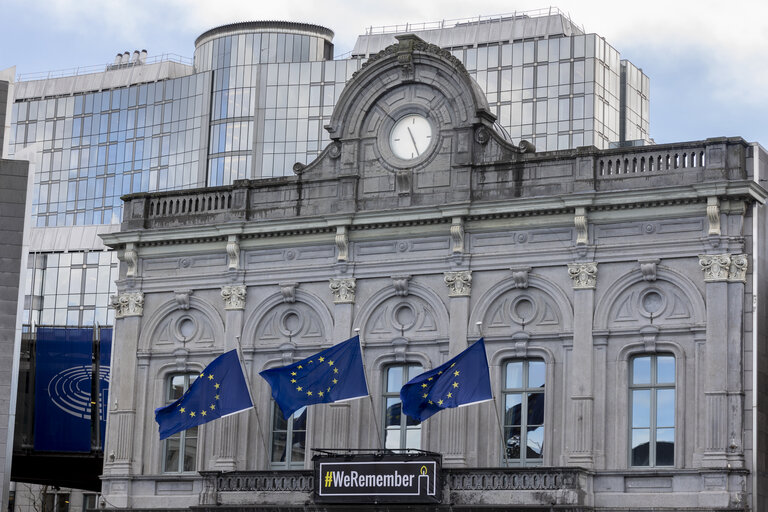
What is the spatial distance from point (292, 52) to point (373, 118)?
6203 cm

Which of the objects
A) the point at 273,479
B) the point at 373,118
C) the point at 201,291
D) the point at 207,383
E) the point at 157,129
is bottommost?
the point at 273,479

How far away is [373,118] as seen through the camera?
152 ft

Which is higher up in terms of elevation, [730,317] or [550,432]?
[730,317]

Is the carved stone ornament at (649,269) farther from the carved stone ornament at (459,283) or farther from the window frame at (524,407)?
the carved stone ornament at (459,283)

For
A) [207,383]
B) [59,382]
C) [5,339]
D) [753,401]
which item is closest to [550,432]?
[753,401]

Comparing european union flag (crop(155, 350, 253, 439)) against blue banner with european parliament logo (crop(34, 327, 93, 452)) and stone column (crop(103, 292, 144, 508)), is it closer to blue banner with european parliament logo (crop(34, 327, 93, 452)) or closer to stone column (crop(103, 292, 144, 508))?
stone column (crop(103, 292, 144, 508))

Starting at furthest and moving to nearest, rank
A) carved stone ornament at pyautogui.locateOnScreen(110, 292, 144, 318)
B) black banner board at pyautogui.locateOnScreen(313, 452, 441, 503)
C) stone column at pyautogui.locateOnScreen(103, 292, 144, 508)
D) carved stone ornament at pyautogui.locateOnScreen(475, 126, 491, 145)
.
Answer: carved stone ornament at pyautogui.locateOnScreen(110, 292, 144, 318)
stone column at pyautogui.locateOnScreen(103, 292, 144, 508)
carved stone ornament at pyautogui.locateOnScreen(475, 126, 491, 145)
black banner board at pyautogui.locateOnScreen(313, 452, 441, 503)

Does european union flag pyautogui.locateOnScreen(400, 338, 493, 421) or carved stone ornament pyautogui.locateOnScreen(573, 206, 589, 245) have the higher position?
carved stone ornament pyautogui.locateOnScreen(573, 206, 589, 245)

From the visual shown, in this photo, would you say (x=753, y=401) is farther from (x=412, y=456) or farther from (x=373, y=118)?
(x=373, y=118)

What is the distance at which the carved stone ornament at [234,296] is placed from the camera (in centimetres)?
4666

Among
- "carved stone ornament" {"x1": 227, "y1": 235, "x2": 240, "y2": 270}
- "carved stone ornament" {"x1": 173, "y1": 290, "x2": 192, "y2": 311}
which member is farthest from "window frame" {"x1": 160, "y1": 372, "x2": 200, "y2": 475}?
"carved stone ornament" {"x1": 227, "y1": 235, "x2": 240, "y2": 270}

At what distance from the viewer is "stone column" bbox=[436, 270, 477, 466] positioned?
42.6m

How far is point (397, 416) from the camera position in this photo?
44.5 metres

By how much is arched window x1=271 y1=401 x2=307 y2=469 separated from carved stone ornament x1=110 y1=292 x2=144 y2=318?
18.9ft
